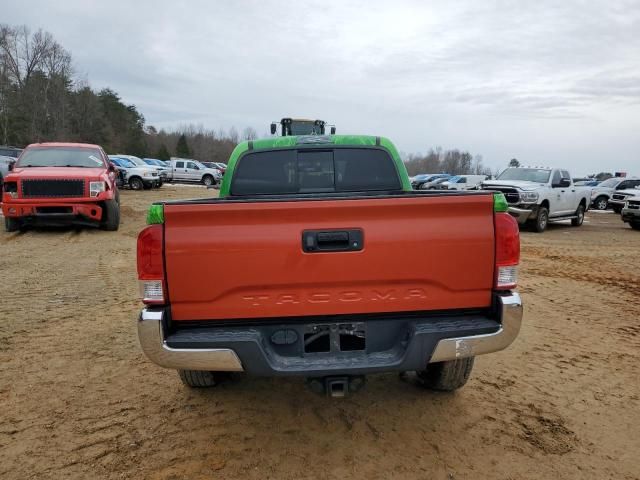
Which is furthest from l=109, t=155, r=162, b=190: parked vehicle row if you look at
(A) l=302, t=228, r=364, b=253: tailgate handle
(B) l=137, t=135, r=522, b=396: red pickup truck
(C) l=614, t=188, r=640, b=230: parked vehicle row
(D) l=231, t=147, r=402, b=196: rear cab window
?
(A) l=302, t=228, r=364, b=253: tailgate handle

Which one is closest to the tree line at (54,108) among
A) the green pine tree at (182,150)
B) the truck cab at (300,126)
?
the green pine tree at (182,150)

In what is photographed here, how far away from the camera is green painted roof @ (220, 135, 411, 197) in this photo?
4.53 m

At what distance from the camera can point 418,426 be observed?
3.26m

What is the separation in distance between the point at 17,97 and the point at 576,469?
69141mm

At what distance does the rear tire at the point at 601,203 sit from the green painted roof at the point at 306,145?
23900 millimetres

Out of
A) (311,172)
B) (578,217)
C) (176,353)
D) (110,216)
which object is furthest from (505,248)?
(578,217)

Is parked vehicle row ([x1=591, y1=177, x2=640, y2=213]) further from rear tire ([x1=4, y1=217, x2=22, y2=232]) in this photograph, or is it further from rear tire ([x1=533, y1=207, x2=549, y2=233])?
rear tire ([x1=4, y1=217, x2=22, y2=232])

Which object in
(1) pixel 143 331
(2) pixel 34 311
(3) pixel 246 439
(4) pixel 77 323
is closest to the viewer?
(1) pixel 143 331

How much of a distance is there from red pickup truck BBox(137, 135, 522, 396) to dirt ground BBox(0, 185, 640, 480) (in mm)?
607

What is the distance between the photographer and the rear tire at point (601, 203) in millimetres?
24406

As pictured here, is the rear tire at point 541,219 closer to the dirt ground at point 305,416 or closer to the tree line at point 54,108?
the dirt ground at point 305,416

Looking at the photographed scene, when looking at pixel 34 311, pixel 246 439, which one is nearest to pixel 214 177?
pixel 34 311

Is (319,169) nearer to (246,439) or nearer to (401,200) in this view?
(401,200)

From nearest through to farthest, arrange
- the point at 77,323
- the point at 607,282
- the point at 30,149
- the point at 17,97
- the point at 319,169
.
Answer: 1. the point at 319,169
2. the point at 77,323
3. the point at 607,282
4. the point at 30,149
5. the point at 17,97
